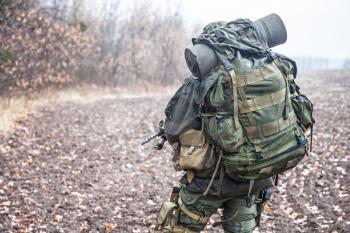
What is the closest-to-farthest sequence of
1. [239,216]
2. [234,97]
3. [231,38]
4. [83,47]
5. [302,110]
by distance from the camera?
1. [234,97]
2. [231,38]
3. [302,110]
4. [239,216]
5. [83,47]

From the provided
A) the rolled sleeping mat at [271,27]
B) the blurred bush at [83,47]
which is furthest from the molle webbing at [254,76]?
the blurred bush at [83,47]

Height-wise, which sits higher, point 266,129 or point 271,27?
point 271,27

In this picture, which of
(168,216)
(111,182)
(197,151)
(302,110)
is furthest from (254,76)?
(111,182)

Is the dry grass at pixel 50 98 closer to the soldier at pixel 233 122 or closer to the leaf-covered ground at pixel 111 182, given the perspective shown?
the leaf-covered ground at pixel 111 182

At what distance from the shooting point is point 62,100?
14.9 meters

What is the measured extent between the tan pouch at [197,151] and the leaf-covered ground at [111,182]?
227 centimetres

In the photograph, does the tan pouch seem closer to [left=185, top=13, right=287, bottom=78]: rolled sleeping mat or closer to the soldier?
the soldier

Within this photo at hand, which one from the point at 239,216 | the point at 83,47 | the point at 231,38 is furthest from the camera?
the point at 83,47

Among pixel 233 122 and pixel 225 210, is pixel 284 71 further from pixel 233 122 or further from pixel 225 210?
pixel 225 210

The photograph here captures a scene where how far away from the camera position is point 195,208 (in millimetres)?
2781

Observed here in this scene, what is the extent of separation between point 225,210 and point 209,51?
1.24m

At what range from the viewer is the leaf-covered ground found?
473 cm

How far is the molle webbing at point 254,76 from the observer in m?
2.47

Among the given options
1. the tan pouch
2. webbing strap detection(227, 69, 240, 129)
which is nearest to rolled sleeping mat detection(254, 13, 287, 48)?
webbing strap detection(227, 69, 240, 129)
